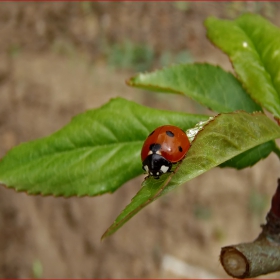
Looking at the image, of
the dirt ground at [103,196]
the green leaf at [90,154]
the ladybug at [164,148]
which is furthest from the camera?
the dirt ground at [103,196]

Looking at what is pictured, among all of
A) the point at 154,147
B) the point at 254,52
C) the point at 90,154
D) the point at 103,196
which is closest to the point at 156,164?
the point at 154,147

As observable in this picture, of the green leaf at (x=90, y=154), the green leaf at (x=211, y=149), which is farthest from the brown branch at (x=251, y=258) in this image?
the green leaf at (x=90, y=154)

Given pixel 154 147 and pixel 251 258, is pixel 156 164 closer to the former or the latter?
pixel 154 147

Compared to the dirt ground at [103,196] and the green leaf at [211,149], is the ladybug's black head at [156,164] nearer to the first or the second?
the green leaf at [211,149]

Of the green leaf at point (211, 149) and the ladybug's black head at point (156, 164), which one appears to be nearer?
the green leaf at point (211, 149)

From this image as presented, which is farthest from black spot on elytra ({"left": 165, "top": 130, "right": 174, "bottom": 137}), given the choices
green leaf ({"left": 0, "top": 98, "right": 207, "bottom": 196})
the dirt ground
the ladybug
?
the dirt ground

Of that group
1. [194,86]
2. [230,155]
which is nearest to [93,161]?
[194,86]
